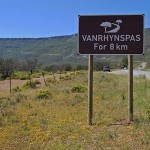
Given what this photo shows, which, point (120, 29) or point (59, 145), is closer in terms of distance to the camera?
point (59, 145)

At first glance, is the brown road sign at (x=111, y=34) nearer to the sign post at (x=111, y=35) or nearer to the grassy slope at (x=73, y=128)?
the sign post at (x=111, y=35)

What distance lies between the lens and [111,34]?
1161cm

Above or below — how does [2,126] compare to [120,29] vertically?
below

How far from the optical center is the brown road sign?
11.5 m

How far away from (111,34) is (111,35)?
0.03 meters

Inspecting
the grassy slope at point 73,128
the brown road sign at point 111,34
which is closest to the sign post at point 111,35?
the brown road sign at point 111,34

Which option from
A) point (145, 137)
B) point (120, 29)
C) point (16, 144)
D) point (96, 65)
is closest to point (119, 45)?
point (120, 29)

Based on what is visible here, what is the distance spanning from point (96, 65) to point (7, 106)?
91.9 m

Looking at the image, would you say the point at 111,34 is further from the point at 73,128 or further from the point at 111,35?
the point at 73,128

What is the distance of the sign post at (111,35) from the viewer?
37.6ft

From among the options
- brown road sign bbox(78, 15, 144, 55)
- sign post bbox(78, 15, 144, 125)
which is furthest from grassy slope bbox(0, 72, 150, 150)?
brown road sign bbox(78, 15, 144, 55)

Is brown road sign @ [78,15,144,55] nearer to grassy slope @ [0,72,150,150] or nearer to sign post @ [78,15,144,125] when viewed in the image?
sign post @ [78,15,144,125]

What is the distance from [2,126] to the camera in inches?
474

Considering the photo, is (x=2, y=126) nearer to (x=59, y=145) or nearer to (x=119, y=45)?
(x=59, y=145)
